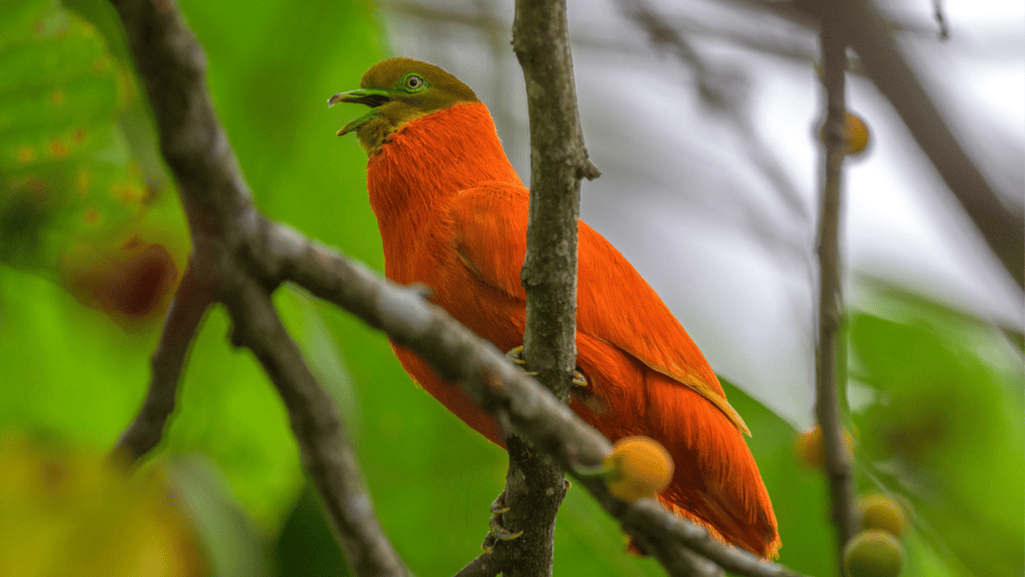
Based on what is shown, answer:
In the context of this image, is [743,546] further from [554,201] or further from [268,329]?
[268,329]

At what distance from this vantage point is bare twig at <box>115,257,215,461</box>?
766 mm

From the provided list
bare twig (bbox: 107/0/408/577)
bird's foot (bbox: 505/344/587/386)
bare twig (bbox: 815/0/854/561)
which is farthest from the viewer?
bird's foot (bbox: 505/344/587/386)

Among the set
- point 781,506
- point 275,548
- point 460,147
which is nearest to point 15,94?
point 460,147

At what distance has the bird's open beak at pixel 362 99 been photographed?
A: 6.95 ft

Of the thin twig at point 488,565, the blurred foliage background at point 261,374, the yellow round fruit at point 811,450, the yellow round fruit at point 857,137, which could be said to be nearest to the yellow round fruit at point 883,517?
the yellow round fruit at point 811,450

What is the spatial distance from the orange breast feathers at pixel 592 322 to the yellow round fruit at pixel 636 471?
32.6 inches

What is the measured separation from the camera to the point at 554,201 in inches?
51.6

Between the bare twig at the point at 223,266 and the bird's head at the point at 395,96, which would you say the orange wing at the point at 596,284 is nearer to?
the bird's head at the point at 395,96

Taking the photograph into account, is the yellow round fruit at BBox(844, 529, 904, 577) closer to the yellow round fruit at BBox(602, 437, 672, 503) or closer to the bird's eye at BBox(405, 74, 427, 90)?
the yellow round fruit at BBox(602, 437, 672, 503)

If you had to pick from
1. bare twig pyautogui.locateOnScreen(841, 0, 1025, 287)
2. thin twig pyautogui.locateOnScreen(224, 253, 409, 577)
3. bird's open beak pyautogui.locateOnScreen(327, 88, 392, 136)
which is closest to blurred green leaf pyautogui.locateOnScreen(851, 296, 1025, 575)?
bare twig pyautogui.locateOnScreen(841, 0, 1025, 287)

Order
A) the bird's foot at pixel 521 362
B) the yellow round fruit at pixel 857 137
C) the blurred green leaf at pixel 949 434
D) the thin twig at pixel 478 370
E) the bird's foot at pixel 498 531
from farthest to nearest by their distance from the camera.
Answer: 1. the blurred green leaf at pixel 949 434
2. the bird's foot at pixel 498 531
3. the bird's foot at pixel 521 362
4. the yellow round fruit at pixel 857 137
5. the thin twig at pixel 478 370

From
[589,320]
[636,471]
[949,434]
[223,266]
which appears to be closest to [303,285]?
[223,266]

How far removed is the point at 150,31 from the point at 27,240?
1.40 metres

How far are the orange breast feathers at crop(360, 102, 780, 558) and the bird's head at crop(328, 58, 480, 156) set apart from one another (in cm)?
11
